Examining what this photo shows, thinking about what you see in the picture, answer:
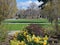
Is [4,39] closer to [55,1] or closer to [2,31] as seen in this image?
[2,31]

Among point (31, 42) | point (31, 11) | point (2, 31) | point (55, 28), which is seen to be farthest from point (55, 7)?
point (31, 11)

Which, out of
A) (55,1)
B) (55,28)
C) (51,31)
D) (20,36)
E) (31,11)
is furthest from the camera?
(31,11)

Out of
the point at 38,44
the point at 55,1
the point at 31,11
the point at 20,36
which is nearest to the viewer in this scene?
the point at 38,44

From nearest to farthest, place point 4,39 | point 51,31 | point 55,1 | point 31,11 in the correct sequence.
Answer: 1. point 4,39
2. point 51,31
3. point 55,1
4. point 31,11

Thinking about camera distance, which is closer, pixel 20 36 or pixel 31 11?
pixel 20 36

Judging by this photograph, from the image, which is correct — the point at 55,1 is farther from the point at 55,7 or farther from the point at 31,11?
the point at 31,11

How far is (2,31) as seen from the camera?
12.1m

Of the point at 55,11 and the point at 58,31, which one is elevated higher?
the point at 55,11

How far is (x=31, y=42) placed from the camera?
24.7 feet

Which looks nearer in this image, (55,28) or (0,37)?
(0,37)

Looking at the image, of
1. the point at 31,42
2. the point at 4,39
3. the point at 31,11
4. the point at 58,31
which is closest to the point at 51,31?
the point at 58,31

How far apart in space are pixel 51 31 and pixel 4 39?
7631mm

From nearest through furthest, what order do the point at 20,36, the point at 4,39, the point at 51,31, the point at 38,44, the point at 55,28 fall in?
the point at 38,44 < the point at 20,36 < the point at 4,39 < the point at 51,31 < the point at 55,28

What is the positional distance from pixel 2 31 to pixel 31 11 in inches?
2171
